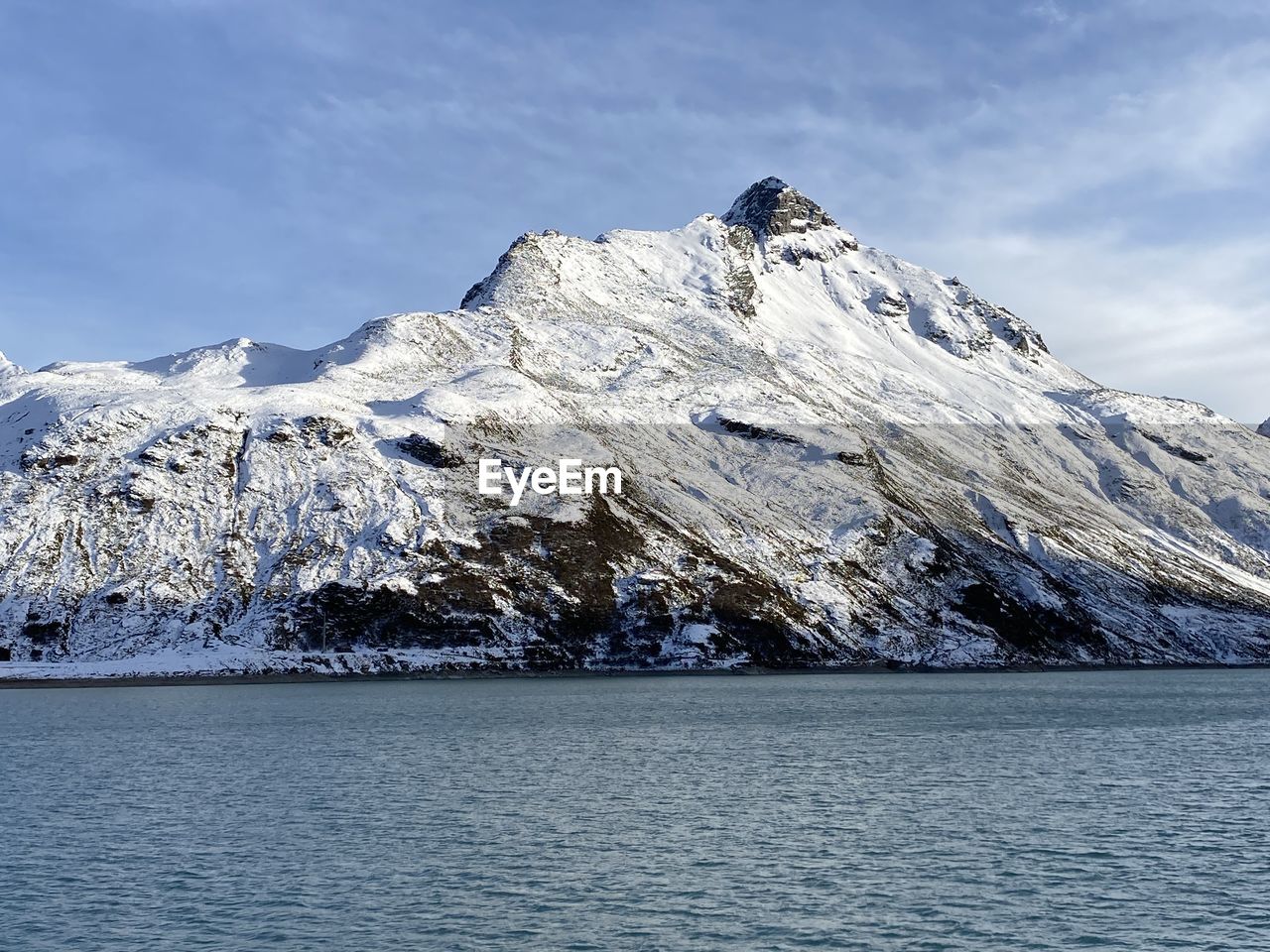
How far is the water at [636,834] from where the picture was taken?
3772 cm

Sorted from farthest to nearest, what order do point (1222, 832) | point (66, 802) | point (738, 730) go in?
point (738, 730) → point (66, 802) → point (1222, 832)

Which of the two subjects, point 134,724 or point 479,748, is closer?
point 479,748

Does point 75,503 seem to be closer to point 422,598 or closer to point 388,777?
point 422,598

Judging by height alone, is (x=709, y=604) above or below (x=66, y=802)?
above

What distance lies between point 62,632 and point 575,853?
14202cm

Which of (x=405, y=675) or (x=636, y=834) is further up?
(x=405, y=675)

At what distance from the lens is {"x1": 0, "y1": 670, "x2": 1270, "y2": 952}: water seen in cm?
3772

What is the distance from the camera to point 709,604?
18812 cm

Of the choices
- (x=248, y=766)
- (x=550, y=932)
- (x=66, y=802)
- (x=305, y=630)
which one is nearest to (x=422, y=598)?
(x=305, y=630)

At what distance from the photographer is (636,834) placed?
52.8m

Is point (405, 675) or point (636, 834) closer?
point (636, 834)

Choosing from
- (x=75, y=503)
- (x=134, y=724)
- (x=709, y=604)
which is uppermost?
(x=75, y=503)

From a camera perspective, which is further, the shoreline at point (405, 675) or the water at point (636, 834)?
the shoreline at point (405, 675)

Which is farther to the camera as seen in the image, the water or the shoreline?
the shoreline
